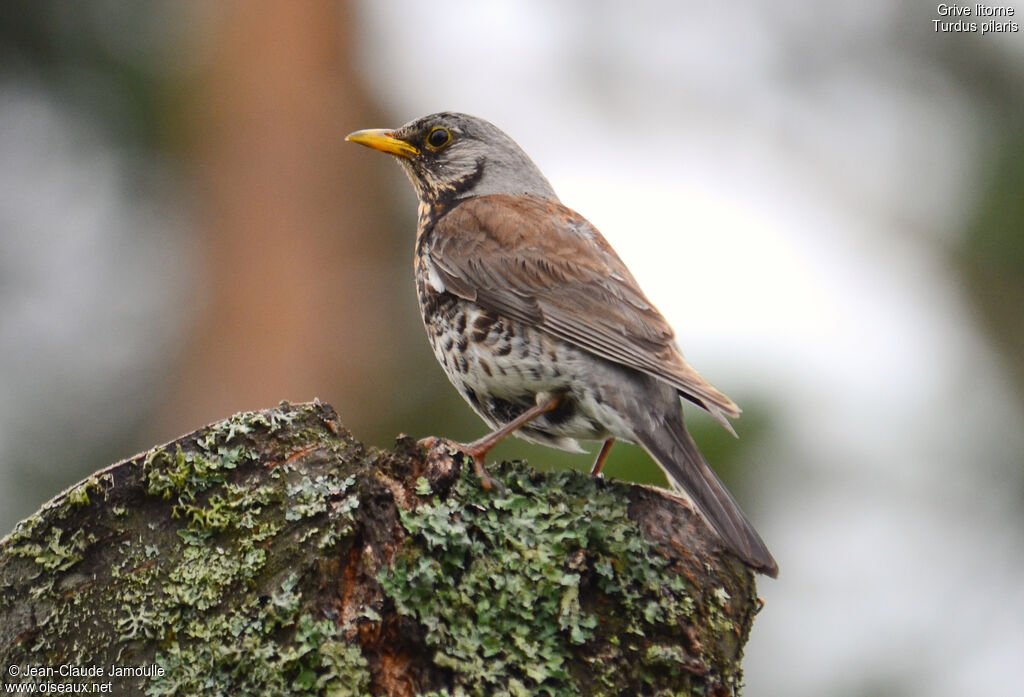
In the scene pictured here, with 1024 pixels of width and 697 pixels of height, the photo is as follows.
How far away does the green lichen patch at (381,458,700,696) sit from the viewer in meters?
2.92

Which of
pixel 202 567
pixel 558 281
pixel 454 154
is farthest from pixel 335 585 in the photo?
pixel 454 154

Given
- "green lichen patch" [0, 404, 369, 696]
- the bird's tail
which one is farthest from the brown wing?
"green lichen patch" [0, 404, 369, 696]

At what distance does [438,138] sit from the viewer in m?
6.02

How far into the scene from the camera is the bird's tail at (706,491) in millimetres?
3365

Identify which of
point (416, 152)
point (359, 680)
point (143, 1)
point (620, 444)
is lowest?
point (620, 444)

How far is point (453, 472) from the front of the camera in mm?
3232

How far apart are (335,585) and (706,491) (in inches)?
51.1

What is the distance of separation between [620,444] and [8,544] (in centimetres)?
358

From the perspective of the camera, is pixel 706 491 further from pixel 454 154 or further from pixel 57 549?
pixel 454 154

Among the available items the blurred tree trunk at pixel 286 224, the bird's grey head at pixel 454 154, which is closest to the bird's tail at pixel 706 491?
the bird's grey head at pixel 454 154

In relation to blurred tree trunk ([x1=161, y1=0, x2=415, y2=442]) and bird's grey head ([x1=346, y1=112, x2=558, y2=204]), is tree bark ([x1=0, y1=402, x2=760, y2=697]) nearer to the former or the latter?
bird's grey head ([x1=346, y1=112, x2=558, y2=204])

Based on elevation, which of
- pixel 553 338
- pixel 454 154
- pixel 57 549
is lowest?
pixel 57 549

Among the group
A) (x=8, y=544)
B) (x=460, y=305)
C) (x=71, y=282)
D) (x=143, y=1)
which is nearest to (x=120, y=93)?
(x=143, y=1)

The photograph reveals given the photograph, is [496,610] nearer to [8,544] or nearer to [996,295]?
[8,544]
